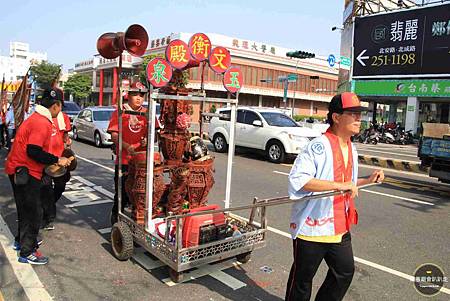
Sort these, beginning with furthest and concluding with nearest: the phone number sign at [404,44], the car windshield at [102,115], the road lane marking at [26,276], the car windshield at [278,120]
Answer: the phone number sign at [404,44] < the car windshield at [102,115] < the car windshield at [278,120] < the road lane marking at [26,276]

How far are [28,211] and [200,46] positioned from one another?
2282 mm

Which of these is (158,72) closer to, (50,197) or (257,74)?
(50,197)

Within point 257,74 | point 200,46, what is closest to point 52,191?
point 200,46

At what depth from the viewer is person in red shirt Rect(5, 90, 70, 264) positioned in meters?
3.54

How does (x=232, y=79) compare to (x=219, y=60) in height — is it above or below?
below

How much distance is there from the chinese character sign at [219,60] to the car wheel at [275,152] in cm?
738

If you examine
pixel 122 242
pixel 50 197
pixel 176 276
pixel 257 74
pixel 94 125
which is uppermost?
pixel 257 74

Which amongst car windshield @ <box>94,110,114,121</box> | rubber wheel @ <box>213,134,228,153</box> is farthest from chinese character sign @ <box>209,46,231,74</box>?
car windshield @ <box>94,110,114,121</box>

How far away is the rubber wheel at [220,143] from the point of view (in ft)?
43.8

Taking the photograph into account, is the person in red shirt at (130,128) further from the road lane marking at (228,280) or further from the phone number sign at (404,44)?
the phone number sign at (404,44)

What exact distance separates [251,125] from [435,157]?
18.4 feet

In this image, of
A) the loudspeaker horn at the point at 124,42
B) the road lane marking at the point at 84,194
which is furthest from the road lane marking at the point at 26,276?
the loudspeaker horn at the point at 124,42

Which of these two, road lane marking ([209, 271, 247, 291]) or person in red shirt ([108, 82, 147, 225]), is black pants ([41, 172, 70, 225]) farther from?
road lane marking ([209, 271, 247, 291])

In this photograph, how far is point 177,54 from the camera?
11.7ft
